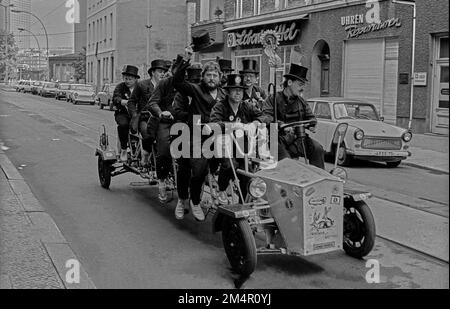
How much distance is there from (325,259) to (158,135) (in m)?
3.02

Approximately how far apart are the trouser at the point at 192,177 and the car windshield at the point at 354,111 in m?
7.95

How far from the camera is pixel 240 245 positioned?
560 cm

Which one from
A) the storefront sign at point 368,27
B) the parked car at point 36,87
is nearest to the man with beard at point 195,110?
the storefront sign at point 368,27

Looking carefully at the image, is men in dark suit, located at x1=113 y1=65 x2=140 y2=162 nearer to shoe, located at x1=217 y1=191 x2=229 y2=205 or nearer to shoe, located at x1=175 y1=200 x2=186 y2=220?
shoe, located at x1=175 y1=200 x2=186 y2=220

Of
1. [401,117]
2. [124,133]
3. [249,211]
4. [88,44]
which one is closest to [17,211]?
[124,133]

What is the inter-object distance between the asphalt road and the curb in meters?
0.13

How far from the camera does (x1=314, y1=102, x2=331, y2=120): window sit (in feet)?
50.0

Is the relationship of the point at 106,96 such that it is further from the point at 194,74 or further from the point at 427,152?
the point at 194,74

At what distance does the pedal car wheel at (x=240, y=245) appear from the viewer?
546 cm

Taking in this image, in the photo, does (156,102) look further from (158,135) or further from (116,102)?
(116,102)

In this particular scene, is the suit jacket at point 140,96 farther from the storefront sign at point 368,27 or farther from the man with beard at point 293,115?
the storefront sign at point 368,27

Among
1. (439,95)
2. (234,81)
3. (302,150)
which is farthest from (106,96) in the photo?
(234,81)

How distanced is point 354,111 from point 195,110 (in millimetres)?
8449

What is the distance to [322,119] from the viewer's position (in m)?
15.3
